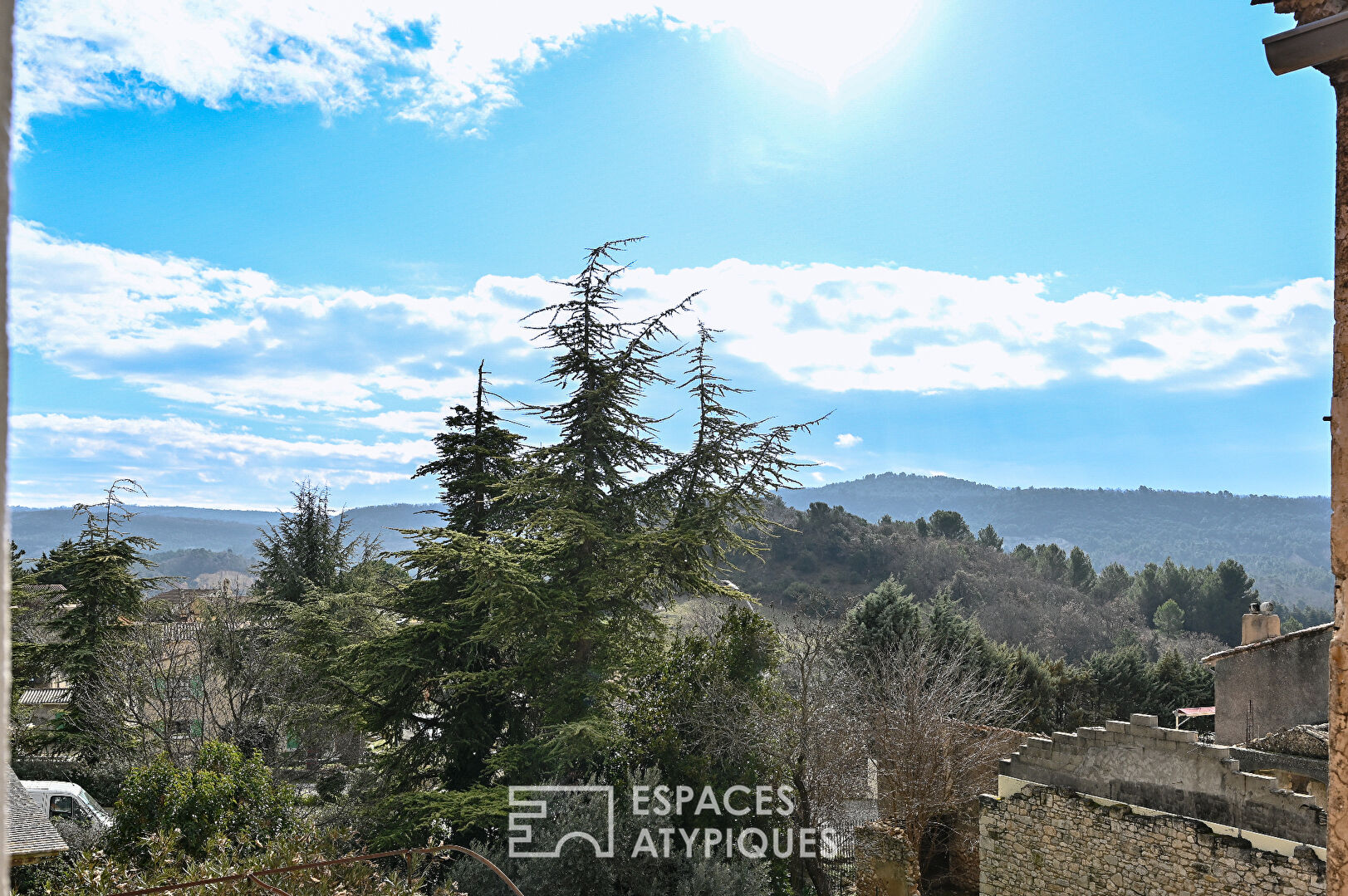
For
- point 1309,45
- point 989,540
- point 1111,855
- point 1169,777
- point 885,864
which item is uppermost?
point 1309,45

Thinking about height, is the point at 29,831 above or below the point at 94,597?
below

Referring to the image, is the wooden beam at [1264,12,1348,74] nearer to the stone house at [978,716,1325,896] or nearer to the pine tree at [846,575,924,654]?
the stone house at [978,716,1325,896]

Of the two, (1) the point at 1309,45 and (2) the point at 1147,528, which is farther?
(2) the point at 1147,528

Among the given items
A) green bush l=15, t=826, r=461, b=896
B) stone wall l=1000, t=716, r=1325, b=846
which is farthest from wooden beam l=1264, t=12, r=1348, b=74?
stone wall l=1000, t=716, r=1325, b=846

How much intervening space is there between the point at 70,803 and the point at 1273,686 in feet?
65.5

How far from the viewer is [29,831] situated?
10.2 metres

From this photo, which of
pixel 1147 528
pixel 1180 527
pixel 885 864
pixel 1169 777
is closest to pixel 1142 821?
pixel 1169 777

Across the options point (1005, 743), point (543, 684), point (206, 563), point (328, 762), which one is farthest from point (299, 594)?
point (206, 563)

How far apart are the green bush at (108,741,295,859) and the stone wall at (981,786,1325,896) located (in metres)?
9.41

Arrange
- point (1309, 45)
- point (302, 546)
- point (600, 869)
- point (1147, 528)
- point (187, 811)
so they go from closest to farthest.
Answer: point (1309, 45)
point (600, 869)
point (187, 811)
point (302, 546)
point (1147, 528)

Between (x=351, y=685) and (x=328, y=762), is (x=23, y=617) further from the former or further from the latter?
(x=351, y=685)

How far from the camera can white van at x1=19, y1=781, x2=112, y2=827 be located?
45.8 ft

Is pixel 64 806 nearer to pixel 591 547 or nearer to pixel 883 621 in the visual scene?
pixel 591 547

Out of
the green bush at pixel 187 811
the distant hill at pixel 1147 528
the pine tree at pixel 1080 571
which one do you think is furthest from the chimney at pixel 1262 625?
the distant hill at pixel 1147 528
